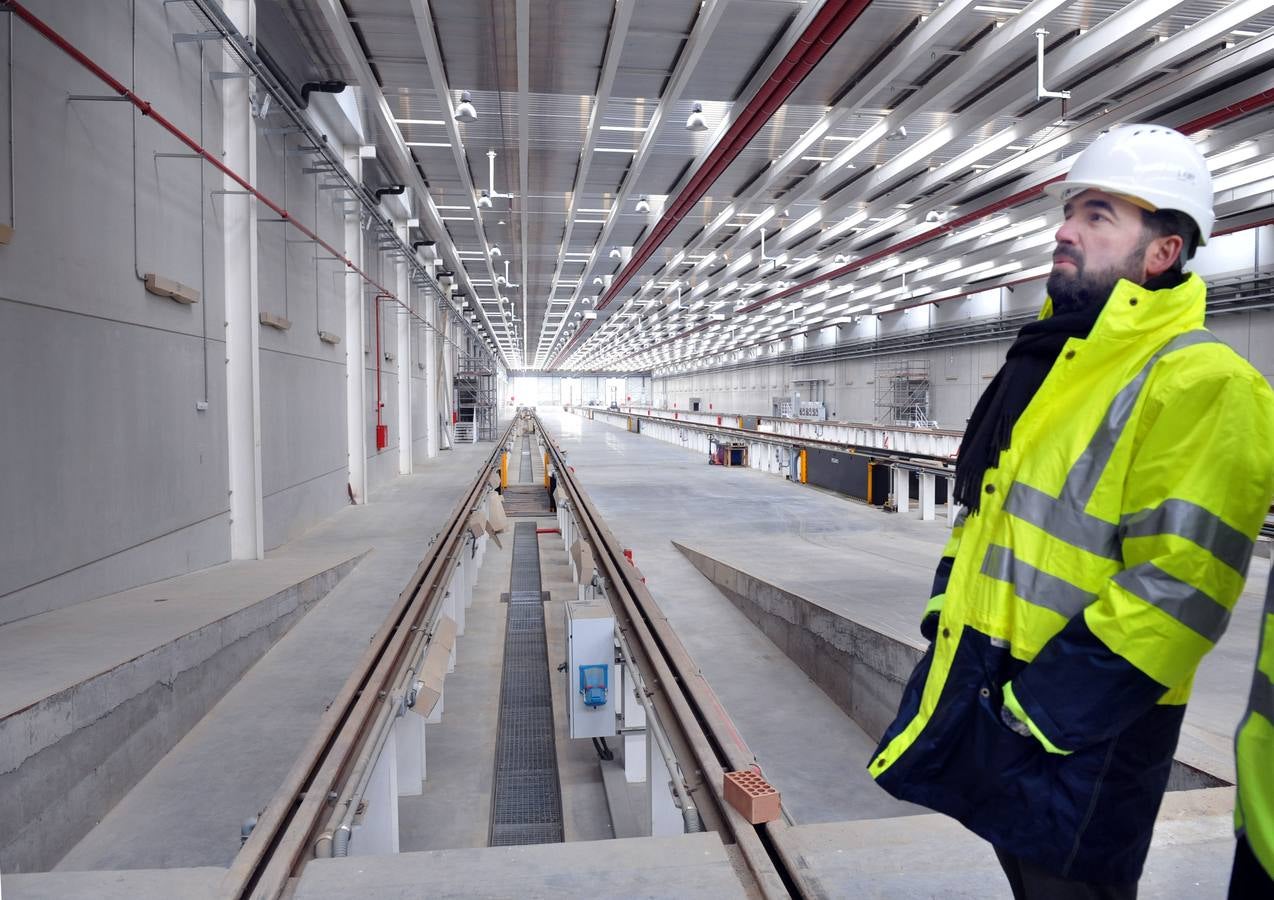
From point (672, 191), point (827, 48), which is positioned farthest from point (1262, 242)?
point (827, 48)

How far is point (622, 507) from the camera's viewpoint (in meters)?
12.2

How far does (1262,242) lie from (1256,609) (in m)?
12.6

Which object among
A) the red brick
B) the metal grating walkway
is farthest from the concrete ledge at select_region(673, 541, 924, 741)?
the red brick

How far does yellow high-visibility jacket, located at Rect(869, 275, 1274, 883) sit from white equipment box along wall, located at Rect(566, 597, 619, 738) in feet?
11.0

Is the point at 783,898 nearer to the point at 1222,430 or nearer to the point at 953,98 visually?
the point at 1222,430

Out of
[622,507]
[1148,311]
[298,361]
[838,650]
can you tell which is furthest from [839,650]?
[298,361]

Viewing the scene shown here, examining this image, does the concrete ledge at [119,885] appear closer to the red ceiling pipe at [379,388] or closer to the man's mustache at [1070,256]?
the man's mustache at [1070,256]

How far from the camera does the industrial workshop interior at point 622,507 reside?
52.3 inches

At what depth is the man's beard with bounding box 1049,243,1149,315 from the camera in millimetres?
1410

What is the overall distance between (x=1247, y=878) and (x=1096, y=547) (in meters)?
0.47

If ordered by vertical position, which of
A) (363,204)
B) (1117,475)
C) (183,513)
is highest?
(363,204)

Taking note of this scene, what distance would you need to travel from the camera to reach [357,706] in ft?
12.5

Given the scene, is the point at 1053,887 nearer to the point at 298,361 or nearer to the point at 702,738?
the point at 702,738

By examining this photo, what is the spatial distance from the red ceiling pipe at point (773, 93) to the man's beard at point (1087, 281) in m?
6.05
